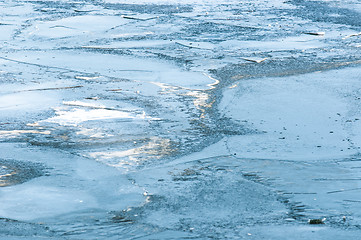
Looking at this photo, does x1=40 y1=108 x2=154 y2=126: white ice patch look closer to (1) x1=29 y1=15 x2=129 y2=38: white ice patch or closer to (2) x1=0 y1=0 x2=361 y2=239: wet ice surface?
(2) x1=0 y1=0 x2=361 y2=239: wet ice surface

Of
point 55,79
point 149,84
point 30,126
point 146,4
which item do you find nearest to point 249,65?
point 149,84

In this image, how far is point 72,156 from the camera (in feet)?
17.0

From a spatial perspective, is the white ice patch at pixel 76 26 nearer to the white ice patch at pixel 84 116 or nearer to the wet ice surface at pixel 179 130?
the wet ice surface at pixel 179 130

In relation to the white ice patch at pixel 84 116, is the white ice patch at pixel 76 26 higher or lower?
higher

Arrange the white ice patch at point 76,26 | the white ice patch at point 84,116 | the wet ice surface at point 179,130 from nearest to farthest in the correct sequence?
the wet ice surface at point 179,130
the white ice patch at point 84,116
the white ice patch at point 76,26

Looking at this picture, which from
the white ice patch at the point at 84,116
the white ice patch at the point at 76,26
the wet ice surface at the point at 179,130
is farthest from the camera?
the white ice patch at the point at 76,26

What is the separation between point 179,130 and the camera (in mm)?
5871

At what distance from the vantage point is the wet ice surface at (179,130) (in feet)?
13.4

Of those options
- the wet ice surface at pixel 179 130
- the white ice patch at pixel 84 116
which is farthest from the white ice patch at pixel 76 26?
the white ice patch at pixel 84 116

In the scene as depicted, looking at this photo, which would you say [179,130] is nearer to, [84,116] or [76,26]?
[84,116]

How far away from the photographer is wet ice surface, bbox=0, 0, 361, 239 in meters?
4.09

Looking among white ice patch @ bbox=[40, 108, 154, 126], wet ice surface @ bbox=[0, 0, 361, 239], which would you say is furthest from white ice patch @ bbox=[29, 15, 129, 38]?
white ice patch @ bbox=[40, 108, 154, 126]

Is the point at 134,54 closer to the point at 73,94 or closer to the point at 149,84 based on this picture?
the point at 149,84

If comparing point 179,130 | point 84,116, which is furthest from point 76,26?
point 179,130
